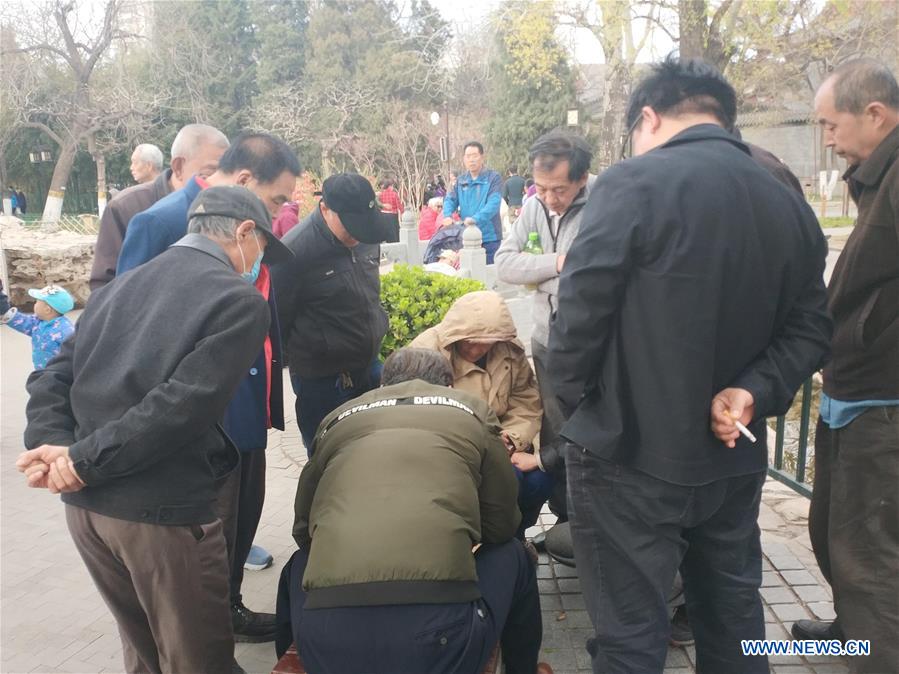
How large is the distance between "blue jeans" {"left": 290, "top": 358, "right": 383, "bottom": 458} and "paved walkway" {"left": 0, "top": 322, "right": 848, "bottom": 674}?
824 mm

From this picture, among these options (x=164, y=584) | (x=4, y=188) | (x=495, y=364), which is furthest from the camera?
(x=4, y=188)

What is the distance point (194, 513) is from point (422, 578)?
2.40 ft

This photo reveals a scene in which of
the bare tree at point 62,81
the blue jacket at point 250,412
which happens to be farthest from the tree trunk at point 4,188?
the blue jacket at point 250,412

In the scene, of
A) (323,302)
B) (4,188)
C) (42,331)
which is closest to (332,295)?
(323,302)

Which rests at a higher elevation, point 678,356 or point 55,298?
point 678,356

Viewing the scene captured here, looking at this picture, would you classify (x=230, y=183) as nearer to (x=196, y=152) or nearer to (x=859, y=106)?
(x=196, y=152)

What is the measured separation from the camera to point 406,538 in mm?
2098

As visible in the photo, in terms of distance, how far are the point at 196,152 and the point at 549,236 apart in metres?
1.84

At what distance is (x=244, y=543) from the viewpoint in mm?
3207

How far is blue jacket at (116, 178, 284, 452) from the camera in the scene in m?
2.90

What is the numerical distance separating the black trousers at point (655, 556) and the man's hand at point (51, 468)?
4.78ft

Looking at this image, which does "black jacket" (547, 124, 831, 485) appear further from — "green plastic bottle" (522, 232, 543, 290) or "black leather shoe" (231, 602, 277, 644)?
"black leather shoe" (231, 602, 277, 644)

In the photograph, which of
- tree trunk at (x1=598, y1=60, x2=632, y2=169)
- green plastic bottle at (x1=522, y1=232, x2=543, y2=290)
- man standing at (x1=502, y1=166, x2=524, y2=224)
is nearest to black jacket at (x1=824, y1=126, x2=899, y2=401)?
green plastic bottle at (x1=522, y1=232, x2=543, y2=290)

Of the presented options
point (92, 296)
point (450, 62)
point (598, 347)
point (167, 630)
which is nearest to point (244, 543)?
point (167, 630)
